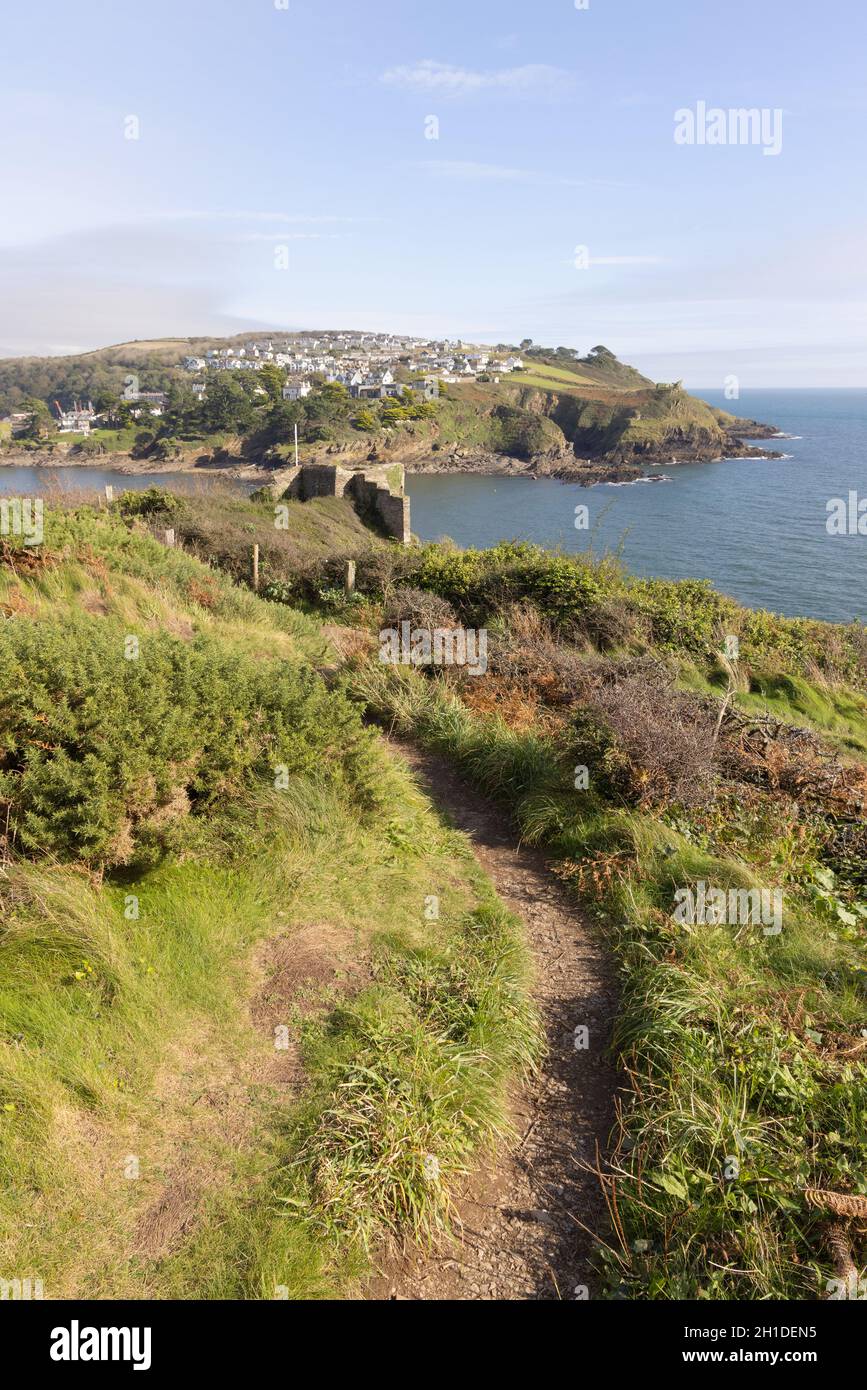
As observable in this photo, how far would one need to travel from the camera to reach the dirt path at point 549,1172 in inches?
131

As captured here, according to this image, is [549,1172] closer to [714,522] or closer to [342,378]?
[714,522]

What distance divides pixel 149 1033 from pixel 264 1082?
71 cm

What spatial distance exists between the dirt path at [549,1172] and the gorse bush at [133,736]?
7.65 ft

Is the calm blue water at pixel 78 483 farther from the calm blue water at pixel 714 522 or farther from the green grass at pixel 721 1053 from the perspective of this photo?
the calm blue water at pixel 714 522

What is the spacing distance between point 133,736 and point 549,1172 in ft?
12.8

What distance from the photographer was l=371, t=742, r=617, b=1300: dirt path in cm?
332

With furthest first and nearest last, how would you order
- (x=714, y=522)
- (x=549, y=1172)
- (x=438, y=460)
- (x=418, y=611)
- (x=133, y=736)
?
(x=438, y=460) → (x=714, y=522) → (x=418, y=611) → (x=133, y=736) → (x=549, y=1172)

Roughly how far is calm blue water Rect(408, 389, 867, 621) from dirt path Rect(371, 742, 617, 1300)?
1914cm

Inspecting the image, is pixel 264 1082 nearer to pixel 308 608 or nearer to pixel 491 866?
pixel 491 866

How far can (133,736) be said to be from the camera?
209 inches

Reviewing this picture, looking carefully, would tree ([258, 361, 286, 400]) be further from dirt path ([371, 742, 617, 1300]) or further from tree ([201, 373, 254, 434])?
dirt path ([371, 742, 617, 1300])

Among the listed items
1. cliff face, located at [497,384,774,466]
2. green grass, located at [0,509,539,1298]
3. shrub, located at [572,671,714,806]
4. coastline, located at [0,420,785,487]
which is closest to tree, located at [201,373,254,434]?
coastline, located at [0,420,785,487]

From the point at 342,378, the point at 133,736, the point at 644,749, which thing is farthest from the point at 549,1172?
the point at 342,378

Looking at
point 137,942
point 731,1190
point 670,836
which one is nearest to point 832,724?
point 670,836
